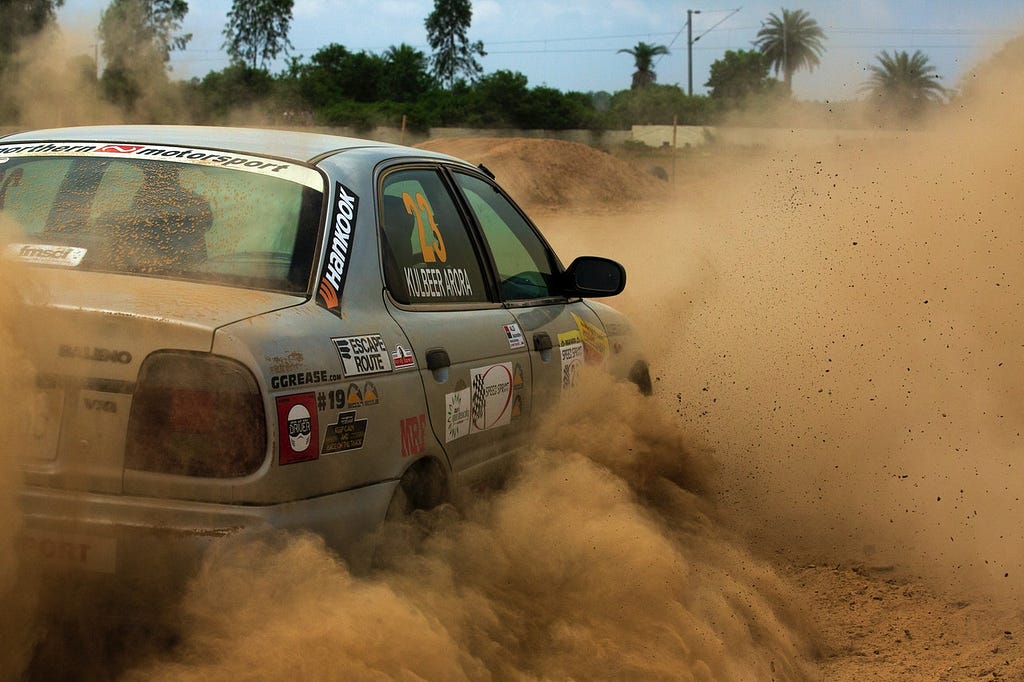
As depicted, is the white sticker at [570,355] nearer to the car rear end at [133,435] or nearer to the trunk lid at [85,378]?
the car rear end at [133,435]

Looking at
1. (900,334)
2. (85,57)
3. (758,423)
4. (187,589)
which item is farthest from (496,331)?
(85,57)

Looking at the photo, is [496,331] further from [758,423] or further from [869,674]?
[758,423]

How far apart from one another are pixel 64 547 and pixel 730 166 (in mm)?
36279

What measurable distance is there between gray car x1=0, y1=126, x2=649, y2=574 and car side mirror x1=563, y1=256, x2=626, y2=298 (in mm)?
→ 286

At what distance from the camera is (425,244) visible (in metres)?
4.21

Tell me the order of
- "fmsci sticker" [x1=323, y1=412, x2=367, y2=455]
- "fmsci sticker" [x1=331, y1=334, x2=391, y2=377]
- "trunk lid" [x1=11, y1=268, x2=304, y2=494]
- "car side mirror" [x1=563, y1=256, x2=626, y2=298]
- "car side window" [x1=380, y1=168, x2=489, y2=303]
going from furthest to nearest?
"car side mirror" [x1=563, y1=256, x2=626, y2=298] → "car side window" [x1=380, y1=168, x2=489, y2=303] → "fmsci sticker" [x1=331, y1=334, x2=391, y2=377] → "fmsci sticker" [x1=323, y1=412, x2=367, y2=455] → "trunk lid" [x1=11, y1=268, x2=304, y2=494]

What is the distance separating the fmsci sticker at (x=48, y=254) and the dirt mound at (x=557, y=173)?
2693 cm

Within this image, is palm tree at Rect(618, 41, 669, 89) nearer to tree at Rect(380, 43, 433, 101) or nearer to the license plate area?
tree at Rect(380, 43, 433, 101)

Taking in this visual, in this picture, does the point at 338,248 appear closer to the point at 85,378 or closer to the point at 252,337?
the point at 252,337

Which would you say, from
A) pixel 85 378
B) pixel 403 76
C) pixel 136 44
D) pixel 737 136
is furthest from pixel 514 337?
pixel 403 76

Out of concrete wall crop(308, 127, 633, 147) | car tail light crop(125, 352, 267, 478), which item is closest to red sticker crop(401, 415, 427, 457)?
car tail light crop(125, 352, 267, 478)

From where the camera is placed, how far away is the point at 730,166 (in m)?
37.8

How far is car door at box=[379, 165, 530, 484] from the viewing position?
3.75 meters

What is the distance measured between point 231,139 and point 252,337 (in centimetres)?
133
